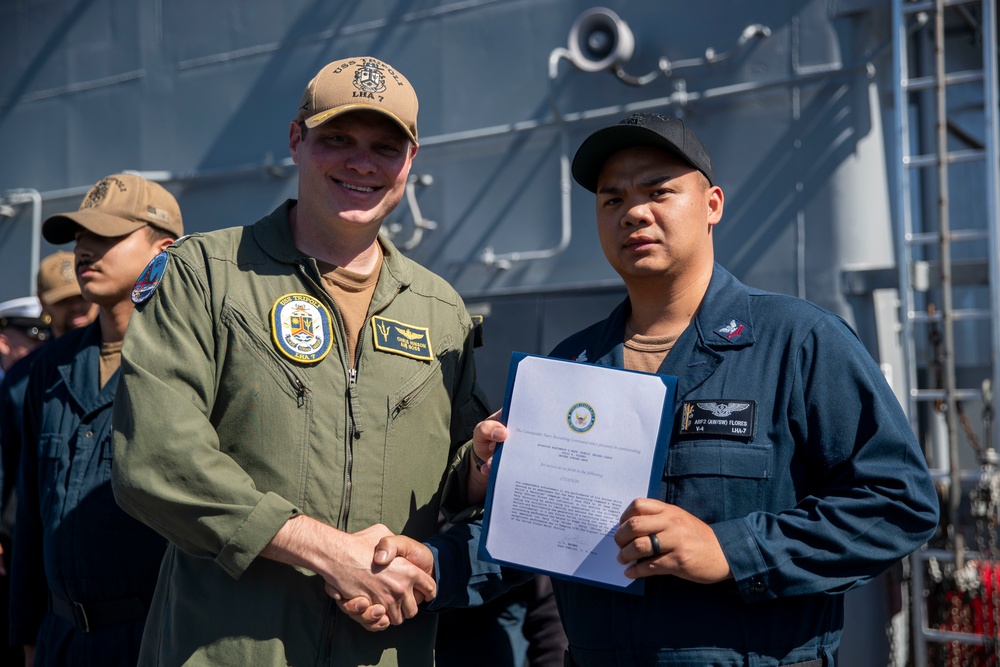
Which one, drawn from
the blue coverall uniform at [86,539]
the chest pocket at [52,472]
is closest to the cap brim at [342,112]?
the blue coverall uniform at [86,539]

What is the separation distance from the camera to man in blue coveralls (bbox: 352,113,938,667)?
2.01 m

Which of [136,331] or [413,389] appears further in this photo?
[413,389]

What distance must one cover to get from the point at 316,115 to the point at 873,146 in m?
3.35

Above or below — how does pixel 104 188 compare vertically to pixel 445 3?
below

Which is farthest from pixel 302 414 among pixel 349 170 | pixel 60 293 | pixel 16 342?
pixel 16 342

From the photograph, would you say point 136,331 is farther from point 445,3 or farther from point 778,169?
point 445,3

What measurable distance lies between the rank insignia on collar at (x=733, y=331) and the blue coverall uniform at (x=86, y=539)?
178 centimetres

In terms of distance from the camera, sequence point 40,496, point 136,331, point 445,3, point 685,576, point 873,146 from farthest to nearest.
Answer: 1. point 445,3
2. point 873,146
3. point 40,496
4. point 136,331
5. point 685,576

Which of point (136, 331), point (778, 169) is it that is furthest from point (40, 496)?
point (778, 169)

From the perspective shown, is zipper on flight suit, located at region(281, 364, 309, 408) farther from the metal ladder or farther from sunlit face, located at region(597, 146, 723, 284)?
the metal ladder

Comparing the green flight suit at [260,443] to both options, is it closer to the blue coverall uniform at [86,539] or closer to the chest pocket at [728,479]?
the blue coverall uniform at [86,539]

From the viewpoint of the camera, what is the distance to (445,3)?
593 centimetres

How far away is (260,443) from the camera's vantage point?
2227 millimetres

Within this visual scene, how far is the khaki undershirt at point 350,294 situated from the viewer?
239 cm
